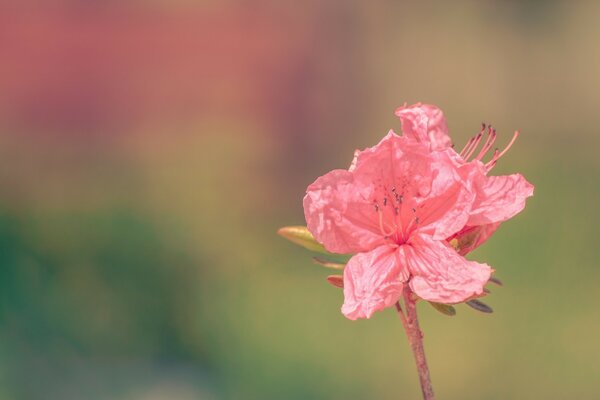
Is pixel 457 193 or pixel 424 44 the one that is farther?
pixel 424 44

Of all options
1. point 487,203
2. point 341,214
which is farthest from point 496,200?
point 341,214

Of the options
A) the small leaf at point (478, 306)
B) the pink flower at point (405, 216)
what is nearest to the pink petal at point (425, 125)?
the pink flower at point (405, 216)

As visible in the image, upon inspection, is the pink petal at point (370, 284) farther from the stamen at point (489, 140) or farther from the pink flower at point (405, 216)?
the stamen at point (489, 140)

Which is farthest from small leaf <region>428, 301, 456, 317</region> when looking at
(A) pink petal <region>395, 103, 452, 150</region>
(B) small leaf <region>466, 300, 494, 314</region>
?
(A) pink petal <region>395, 103, 452, 150</region>

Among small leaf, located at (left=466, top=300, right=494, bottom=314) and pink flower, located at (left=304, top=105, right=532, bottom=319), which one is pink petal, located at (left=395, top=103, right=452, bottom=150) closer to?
pink flower, located at (left=304, top=105, right=532, bottom=319)

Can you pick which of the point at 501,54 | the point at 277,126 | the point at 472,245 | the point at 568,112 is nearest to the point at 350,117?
the point at 277,126

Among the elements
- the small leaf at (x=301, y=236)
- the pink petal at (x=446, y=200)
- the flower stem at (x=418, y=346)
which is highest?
the pink petal at (x=446, y=200)

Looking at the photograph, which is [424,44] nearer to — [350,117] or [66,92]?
[350,117]
